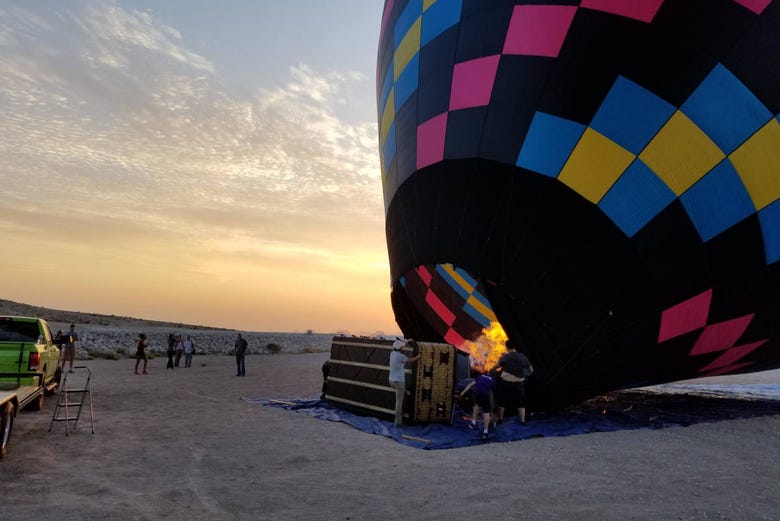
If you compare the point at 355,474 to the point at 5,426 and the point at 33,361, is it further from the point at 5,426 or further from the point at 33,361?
→ the point at 33,361

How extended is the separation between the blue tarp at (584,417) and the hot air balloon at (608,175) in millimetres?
535

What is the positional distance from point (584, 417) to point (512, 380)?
1.63m

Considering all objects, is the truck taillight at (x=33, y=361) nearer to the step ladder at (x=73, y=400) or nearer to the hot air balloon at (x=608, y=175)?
the step ladder at (x=73, y=400)

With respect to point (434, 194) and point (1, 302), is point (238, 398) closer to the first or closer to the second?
point (434, 194)

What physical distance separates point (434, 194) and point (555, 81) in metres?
2.28

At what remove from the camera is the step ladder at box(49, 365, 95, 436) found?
6977 mm

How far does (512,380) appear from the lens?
7.70 m

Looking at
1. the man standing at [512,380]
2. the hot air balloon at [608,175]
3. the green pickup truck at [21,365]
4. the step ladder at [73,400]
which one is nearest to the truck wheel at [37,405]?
the green pickup truck at [21,365]

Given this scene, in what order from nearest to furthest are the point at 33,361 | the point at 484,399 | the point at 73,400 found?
1. the point at 33,361
2. the point at 484,399
3. the point at 73,400

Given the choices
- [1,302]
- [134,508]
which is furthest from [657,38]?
[1,302]

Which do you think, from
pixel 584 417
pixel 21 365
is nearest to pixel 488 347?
pixel 584 417

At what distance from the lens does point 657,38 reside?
6324 millimetres

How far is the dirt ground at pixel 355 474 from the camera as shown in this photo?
13.8 feet

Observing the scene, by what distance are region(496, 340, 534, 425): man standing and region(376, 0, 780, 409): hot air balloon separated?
0.16m
